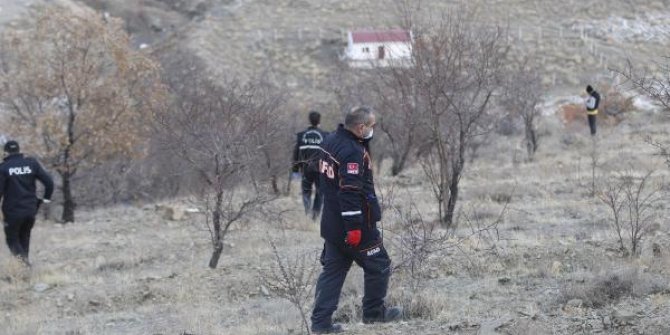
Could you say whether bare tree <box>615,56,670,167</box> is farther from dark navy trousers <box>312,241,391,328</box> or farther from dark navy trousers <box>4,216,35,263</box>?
dark navy trousers <box>4,216,35,263</box>

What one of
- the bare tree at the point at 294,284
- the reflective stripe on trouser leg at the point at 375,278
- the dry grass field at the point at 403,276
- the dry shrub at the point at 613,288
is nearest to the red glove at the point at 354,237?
the reflective stripe on trouser leg at the point at 375,278

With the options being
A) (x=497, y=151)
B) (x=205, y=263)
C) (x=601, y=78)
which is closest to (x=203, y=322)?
(x=205, y=263)

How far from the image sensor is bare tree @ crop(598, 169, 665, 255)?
8.21 meters

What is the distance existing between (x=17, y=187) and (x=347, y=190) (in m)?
6.16

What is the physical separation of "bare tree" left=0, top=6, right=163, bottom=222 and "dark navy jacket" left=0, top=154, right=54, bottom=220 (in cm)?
583

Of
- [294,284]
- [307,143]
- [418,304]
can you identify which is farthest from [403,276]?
[307,143]

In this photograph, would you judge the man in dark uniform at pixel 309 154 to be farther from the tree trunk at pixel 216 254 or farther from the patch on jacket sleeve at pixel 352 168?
the patch on jacket sleeve at pixel 352 168

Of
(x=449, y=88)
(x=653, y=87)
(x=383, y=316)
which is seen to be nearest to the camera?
(x=383, y=316)

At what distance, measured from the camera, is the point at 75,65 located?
16.6 meters

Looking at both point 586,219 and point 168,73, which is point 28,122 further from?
point 586,219

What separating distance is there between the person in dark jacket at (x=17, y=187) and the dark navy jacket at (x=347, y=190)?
5.80 metres

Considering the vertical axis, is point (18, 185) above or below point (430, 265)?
above

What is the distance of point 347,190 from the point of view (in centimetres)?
558

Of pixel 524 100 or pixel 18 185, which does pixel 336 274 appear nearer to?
pixel 18 185
